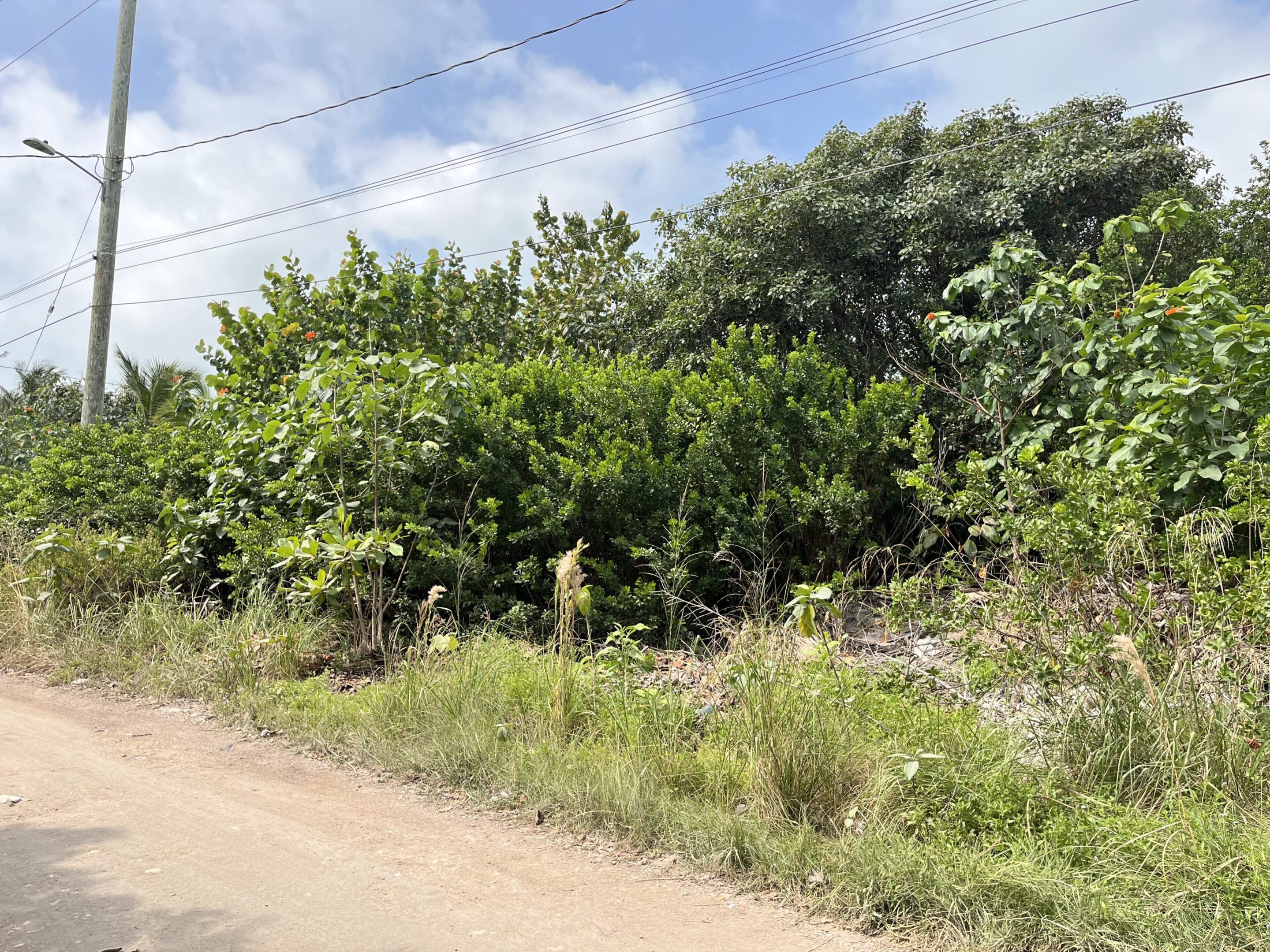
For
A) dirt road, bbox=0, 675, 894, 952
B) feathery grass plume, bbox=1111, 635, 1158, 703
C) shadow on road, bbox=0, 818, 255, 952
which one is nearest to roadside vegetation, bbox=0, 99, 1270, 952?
feathery grass plume, bbox=1111, 635, 1158, 703

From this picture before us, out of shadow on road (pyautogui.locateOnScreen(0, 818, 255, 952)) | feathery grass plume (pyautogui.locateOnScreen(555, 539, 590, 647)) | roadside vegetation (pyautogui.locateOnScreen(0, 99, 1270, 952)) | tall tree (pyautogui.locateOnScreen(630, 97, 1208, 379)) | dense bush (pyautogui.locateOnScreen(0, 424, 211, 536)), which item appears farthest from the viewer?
tall tree (pyautogui.locateOnScreen(630, 97, 1208, 379))

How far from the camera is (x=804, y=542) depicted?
8.11 m

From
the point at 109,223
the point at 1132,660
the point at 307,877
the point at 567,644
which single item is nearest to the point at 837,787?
the point at 1132,660

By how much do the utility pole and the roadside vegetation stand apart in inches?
57.7

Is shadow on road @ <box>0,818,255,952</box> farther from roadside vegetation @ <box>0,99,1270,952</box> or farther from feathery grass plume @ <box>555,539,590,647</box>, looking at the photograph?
feathery grass plume @ <box>555,539,590,647</box>

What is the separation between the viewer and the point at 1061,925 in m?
3.21

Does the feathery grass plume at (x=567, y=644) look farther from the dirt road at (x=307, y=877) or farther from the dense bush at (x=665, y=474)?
the dense bush at (x=665, y=474)

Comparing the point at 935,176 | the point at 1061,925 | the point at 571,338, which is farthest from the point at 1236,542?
the point at 571,338

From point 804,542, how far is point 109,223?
11.5 m

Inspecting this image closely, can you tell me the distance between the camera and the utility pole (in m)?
13.0

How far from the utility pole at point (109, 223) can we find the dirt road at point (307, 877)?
355 inches

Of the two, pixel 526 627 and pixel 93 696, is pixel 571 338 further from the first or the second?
pixel 93 696

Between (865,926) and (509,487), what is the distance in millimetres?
5227

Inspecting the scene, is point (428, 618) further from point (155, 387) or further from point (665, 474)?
point (155, 387)
